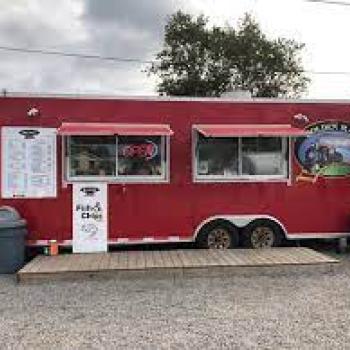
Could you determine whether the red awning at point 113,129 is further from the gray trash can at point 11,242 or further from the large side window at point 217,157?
the gray trash can at point 11,242

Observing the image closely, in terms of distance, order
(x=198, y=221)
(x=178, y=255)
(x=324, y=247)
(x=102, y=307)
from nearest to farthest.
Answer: (x=102, y=307)
(x=178, y=255)
(x=198, y=221)
(x=324, y=247)

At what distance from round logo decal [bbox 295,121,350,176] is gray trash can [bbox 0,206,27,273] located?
5.10 meters

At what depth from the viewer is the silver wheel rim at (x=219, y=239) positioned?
12547 millimetres

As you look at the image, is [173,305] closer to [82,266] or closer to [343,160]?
[82,266]

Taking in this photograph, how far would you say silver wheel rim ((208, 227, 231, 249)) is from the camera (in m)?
12.5

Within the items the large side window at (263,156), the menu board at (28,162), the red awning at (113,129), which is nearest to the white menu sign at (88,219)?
the menu board at (28,162)

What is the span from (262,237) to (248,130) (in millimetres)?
1940

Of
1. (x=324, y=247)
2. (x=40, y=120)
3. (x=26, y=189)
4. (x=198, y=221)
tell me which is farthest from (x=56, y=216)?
(x=324, y=247)

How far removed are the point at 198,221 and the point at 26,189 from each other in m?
3.00

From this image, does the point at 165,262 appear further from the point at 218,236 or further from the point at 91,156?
the point at 91,156

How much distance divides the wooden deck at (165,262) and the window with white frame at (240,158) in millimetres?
1407

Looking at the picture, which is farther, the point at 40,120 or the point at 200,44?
the point at 200,44

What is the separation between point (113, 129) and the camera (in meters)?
12.0

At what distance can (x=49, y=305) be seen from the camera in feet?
28.9
